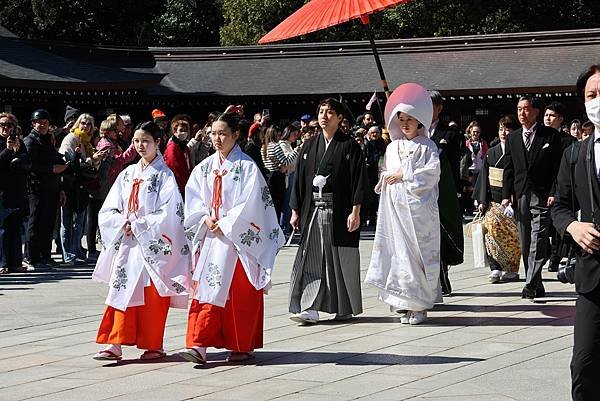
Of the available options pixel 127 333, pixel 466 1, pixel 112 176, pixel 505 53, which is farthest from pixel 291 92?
pixel 127 333

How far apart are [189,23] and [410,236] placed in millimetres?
32606

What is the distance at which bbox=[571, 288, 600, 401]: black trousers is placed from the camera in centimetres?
478

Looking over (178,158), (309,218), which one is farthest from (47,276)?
(309,218)

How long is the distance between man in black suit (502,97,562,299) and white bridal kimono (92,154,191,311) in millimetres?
3516

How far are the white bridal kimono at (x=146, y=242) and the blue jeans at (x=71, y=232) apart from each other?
5.87 m

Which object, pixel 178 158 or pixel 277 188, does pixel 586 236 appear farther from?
pixel 277 188

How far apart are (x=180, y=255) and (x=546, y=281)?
5183mm

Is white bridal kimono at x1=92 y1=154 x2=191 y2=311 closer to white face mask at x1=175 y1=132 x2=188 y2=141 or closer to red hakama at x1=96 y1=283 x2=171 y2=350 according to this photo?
red hakama at x1=96 y1=283 x2=171 y2=350

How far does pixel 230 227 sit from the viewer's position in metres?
7.41

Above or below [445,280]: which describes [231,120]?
above

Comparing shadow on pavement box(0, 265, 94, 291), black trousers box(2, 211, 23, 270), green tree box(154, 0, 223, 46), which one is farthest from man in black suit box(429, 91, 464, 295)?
green tree box(154, 0, 223, 46)

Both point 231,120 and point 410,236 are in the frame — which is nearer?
point 231,120

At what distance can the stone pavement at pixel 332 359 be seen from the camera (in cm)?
641

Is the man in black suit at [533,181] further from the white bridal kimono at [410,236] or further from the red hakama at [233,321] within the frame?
the red hakama at [233,321]
